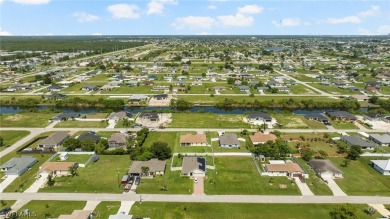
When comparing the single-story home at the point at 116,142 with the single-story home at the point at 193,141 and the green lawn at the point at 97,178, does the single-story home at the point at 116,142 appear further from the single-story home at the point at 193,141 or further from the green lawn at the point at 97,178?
the single-story home at the point at 193,141

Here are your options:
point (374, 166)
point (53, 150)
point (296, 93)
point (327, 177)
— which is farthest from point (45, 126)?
point (296, 93)

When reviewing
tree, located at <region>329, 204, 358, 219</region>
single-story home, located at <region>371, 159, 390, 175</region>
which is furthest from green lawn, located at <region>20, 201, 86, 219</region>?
single-story home, located at <region>371, 159, 390, 175</region>

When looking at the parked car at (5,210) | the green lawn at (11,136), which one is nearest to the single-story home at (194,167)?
the parked car at (5,210)

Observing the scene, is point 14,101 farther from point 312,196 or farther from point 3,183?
point 312,196

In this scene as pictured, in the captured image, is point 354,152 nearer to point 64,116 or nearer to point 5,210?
point 5,210

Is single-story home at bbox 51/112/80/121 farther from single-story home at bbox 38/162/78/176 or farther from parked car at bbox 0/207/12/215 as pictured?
parked car at bbox 0/207/12/215
